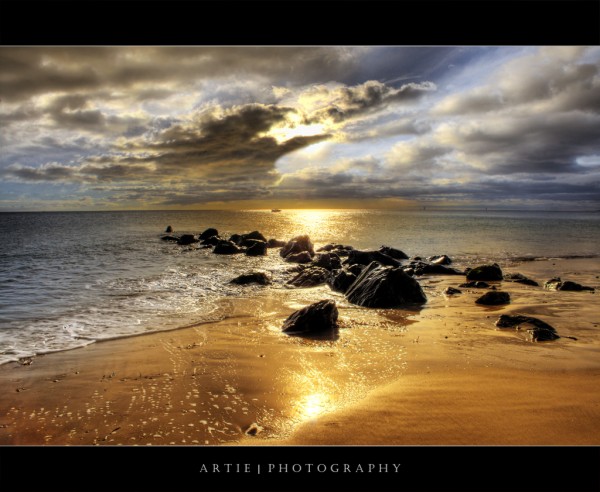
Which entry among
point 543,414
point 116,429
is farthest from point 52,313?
point 543,414

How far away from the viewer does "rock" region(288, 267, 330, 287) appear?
47.0ft

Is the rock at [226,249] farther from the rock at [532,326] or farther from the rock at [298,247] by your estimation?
the rock at [532,326]

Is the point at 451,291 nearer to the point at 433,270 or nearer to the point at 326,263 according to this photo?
the point at 433,270

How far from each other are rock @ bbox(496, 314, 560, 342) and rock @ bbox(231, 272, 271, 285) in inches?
343

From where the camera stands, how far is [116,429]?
13.7ft

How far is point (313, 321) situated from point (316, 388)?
2941mm

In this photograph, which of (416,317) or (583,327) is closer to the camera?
(583,327)

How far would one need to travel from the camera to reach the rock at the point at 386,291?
34.6 ft

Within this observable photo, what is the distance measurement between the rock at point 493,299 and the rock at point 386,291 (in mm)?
1653

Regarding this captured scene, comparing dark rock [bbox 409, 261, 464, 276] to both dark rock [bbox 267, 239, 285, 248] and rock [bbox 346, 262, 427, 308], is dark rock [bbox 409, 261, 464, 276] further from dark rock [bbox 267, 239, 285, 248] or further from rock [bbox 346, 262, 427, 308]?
dark rock [bbox 267, 239, 285, 248]

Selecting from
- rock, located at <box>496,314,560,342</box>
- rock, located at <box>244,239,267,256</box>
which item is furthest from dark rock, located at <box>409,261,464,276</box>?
rock, located at <box>244,239,267,256</box>
